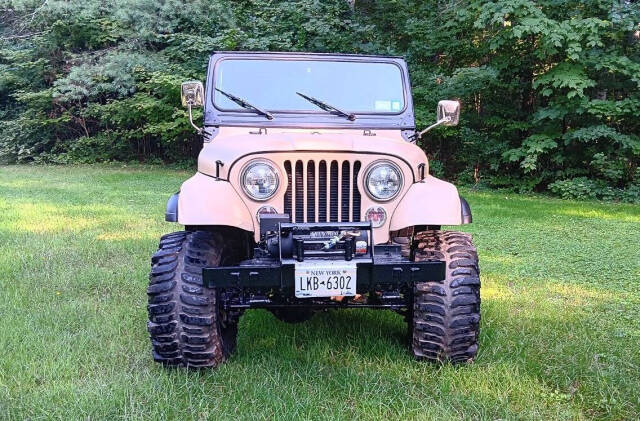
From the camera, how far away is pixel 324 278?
2938mm

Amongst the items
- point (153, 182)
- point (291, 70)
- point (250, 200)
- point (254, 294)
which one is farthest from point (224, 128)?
point (153, 182)

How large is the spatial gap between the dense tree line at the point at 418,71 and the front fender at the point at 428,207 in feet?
31.3

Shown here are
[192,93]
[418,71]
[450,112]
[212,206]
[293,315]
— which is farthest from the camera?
[418,71]

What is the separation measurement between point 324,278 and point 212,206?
2.41 ft

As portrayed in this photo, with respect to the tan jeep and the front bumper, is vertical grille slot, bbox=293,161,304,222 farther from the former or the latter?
the front bumper

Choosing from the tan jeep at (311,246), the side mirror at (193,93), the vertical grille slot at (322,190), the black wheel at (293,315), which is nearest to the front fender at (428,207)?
the tan jeep at (311,246)

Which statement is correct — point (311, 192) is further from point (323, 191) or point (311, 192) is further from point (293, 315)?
point (293, 315)

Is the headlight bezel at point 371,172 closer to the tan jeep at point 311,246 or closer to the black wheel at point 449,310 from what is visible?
the tan jeep at point 311,246

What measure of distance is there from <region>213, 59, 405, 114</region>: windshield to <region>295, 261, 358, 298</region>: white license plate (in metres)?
1.52

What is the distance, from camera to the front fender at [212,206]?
10.3 ft

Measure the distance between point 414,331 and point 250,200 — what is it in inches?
47.5

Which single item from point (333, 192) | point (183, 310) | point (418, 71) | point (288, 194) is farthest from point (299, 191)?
point (418, 71)

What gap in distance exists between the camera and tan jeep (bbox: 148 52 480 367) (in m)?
3.00

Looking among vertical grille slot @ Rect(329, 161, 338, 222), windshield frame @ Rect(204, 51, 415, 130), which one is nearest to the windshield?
windshield frame @ Rect(204, 51, 415, 130)
